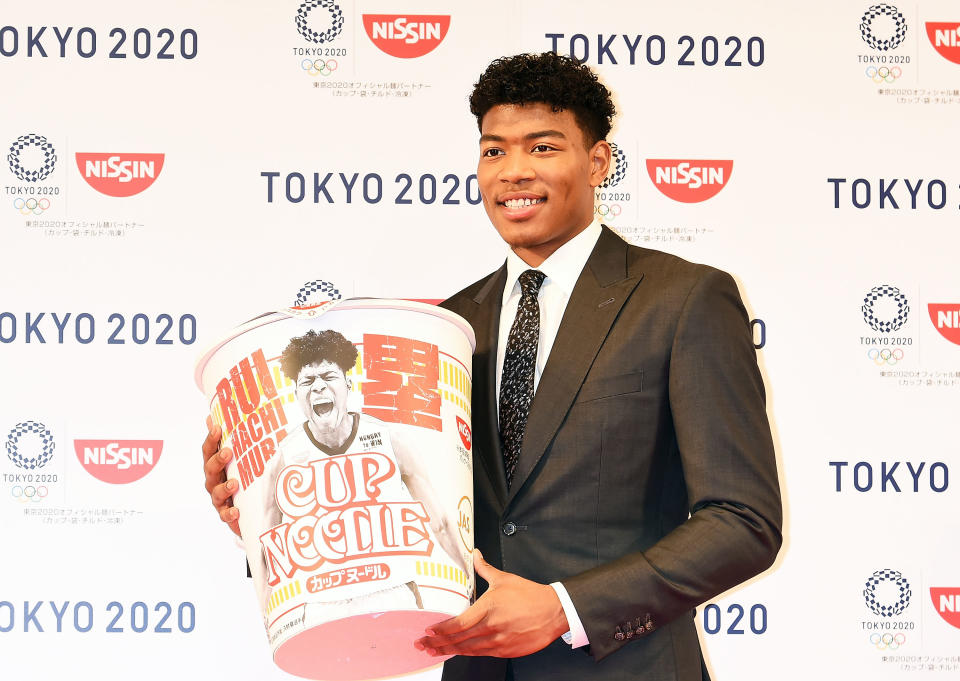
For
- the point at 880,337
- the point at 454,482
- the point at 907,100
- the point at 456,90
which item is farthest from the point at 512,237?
the point at 907,100

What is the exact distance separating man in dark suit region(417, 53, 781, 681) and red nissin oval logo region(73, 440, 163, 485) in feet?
4.95

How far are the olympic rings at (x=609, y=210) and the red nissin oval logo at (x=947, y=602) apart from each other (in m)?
1.39

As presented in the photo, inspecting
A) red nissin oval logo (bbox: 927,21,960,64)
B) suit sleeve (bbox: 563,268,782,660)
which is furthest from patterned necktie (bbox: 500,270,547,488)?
red nissin oval logo (bbox: 927,21,960,64)

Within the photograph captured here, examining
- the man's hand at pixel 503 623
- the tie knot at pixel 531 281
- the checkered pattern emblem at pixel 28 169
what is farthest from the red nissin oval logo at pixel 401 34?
the man's hand at pixel 503 623

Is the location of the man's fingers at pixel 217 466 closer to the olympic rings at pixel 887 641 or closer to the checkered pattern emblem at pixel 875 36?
the olympic rings at pixel 887 641

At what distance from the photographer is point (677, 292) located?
5.38 ft

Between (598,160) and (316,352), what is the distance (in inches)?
30.8

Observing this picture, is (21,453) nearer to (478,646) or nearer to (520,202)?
(520,202)

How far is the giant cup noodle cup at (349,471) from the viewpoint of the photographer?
4.38 ft

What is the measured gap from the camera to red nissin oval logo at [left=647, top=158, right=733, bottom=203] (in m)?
3.01

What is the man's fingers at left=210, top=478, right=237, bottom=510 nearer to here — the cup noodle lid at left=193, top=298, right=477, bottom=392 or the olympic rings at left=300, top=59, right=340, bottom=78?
the cup noodle lid at left=193, top=298, right=477, bottom=392

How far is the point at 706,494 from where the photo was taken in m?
1.53

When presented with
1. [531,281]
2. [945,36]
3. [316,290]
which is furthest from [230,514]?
[945,36]

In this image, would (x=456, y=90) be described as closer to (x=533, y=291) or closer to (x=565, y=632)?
(x=533, y=291)
